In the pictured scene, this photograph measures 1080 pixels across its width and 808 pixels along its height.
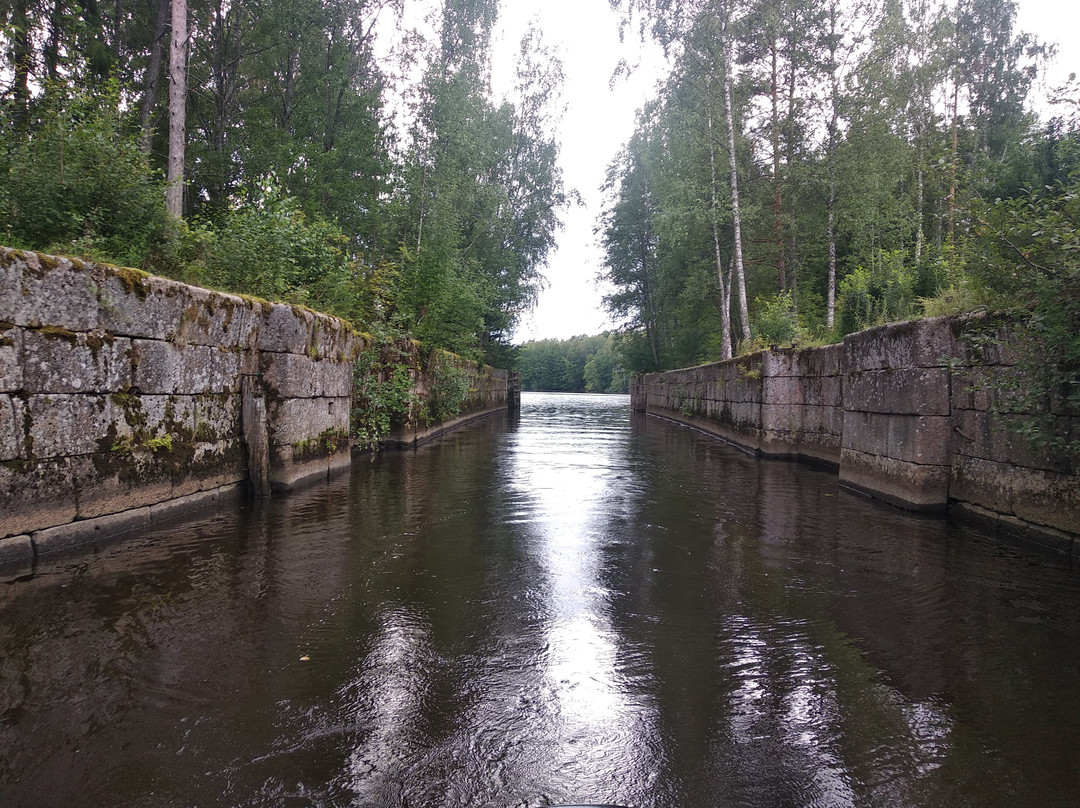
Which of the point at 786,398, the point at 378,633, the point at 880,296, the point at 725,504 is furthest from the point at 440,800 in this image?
the point at 880,296

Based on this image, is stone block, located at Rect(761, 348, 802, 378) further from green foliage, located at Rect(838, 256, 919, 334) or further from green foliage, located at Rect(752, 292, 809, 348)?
green foliage, located at Rect(838, 256, 919, 334)

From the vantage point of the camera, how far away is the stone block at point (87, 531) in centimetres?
409

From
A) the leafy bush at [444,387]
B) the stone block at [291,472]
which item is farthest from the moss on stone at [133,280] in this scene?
the leafy bush at [444,387]

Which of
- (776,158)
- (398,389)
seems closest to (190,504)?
(398,389)

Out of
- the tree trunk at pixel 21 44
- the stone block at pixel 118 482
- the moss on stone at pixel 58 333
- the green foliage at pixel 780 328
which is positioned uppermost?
the tree trunk at pixel 21 44

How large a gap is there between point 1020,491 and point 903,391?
160cm

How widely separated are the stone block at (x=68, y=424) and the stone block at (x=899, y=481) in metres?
7.38

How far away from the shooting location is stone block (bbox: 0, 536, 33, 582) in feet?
Answer: 12.3

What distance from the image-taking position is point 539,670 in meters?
2.75

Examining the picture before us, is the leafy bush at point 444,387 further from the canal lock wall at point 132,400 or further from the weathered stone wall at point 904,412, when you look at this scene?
the weathered stone wall at point 904,412

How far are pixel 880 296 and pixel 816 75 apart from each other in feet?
34.7

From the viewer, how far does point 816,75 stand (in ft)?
57.9

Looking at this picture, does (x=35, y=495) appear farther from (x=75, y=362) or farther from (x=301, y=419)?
(x=301, y=419)

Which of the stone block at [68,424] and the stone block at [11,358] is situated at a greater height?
the stone block at [11,358]
